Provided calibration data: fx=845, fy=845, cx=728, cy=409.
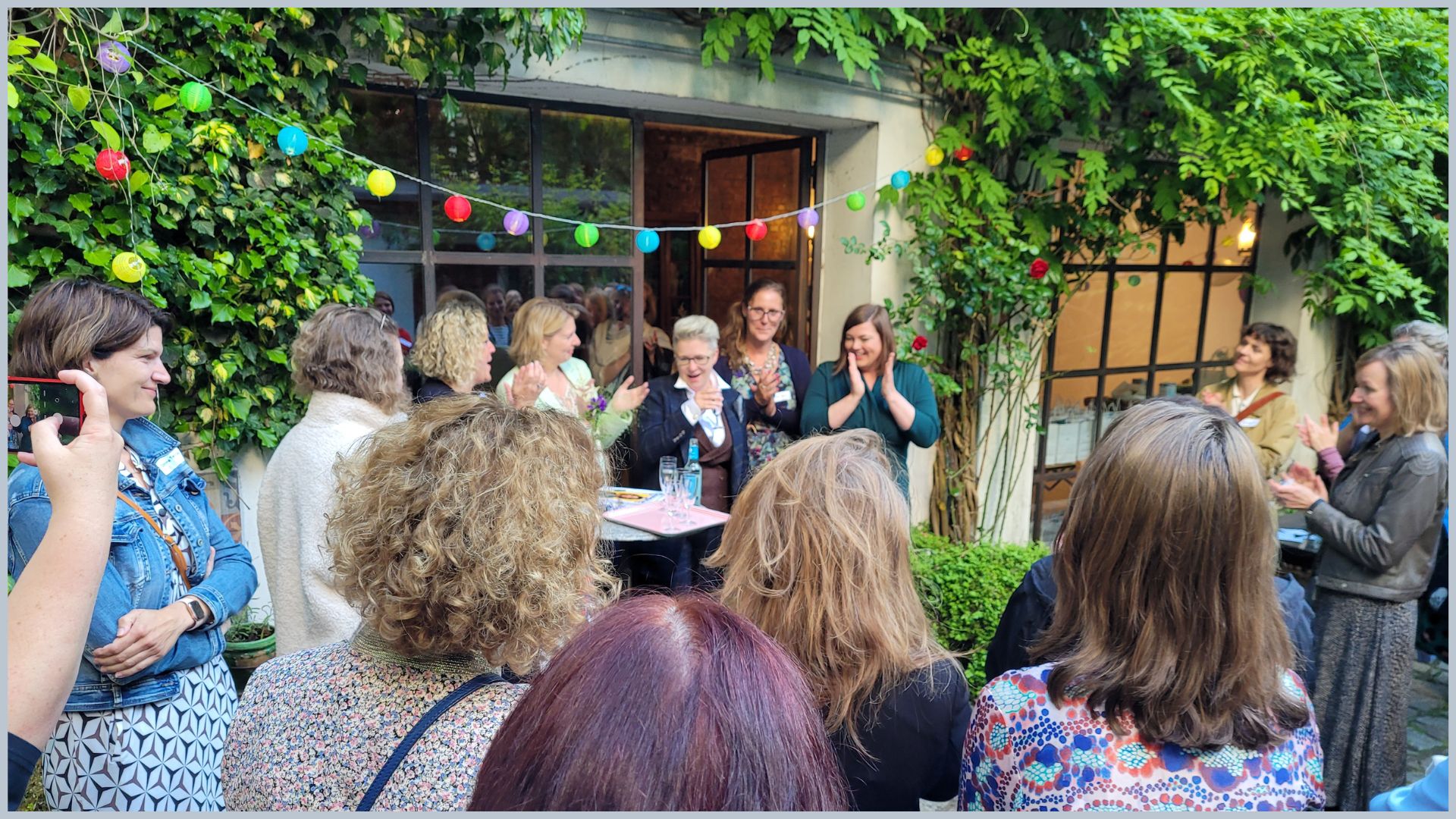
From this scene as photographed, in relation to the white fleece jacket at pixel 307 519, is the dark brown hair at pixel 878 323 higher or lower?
higher

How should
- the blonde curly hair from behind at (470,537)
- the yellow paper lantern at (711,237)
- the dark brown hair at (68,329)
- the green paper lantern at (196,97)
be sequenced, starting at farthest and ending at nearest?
the yellow paper lantern at (711,237) → the green paper lantern at (196,97) → the dark brown hair at (68,329) → the blonde curly hair from behind at (470,537)

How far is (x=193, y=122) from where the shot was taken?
296cm

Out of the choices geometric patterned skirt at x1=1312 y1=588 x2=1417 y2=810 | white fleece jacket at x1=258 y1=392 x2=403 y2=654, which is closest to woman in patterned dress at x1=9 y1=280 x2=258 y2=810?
white fleece jacket at x1=258 y1=392 x2=403 y2=654

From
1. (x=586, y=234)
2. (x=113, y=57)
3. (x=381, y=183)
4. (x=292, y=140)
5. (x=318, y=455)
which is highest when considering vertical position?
(x=113, y=57)

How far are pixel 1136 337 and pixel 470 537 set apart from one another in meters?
6.24

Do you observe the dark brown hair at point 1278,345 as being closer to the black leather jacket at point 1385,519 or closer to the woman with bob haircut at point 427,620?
the black leather jacket at point 1385,519

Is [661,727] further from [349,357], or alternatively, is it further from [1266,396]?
[1266,396]

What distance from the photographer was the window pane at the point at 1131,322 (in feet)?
20.4

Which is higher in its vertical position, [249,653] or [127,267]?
[127,267]

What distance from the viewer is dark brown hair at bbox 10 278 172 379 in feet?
6.22

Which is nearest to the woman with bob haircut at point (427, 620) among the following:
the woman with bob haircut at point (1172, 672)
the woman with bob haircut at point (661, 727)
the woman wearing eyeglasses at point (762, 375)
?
the woman with bob haircut at point (661, 727)

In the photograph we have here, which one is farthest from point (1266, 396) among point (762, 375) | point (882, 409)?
point (762, 375)

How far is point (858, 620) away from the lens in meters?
1.58

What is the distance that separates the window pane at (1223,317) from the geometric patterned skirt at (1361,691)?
13.7ft
